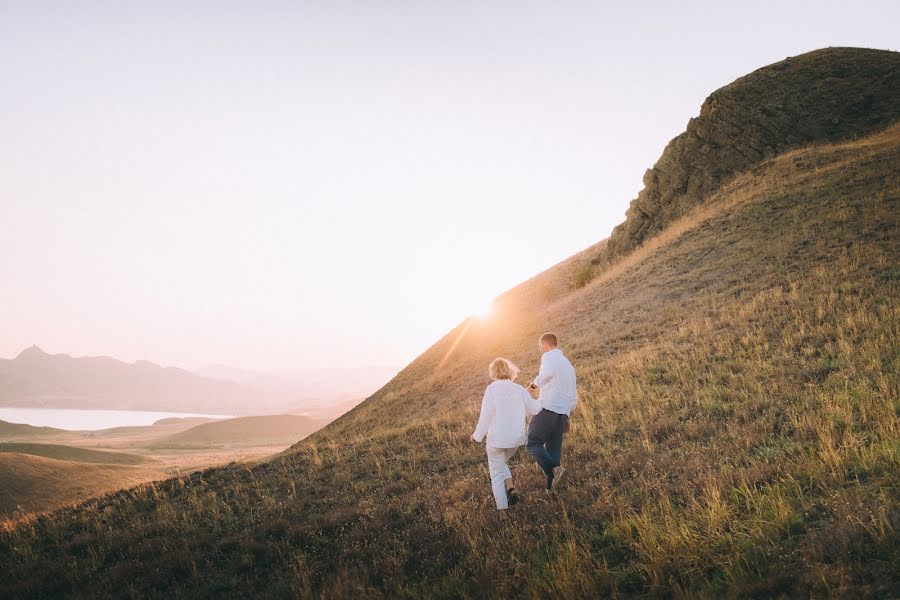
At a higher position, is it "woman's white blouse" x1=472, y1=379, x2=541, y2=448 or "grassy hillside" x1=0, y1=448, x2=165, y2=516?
"woman's white blouse" x1=472, y1=379, x2=541, y2=448

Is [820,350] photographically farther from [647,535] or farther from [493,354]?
[493,354]

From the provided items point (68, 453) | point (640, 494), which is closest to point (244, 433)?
point (68, 453)

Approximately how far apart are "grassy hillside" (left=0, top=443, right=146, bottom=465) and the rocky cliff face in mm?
56344

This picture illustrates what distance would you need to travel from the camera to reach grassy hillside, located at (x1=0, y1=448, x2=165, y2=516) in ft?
70.8

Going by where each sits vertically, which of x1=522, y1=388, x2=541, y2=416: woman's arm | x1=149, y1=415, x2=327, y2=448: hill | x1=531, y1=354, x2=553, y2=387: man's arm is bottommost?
x1=149, y1=415, x2=327, y2=448: hill

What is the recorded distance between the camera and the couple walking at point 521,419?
20.9ft

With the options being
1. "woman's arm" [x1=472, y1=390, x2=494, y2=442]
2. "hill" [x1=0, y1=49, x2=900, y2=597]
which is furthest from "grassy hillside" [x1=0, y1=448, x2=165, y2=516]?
"woman's arm" [x1=472, y1=390, x2=494, y2=442]

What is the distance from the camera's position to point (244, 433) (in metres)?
123

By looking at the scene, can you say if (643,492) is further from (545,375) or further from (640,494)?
(545,375)

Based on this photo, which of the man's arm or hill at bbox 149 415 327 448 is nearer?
the man's arm

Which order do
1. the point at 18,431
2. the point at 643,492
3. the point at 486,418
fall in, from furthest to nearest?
the point at 18,431, the point at 486,418, the point at 643,492

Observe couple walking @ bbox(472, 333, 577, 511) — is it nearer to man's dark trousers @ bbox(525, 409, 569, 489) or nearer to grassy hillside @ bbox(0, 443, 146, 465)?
man's dark trousers @ bbox(525, 409, 569, 489)

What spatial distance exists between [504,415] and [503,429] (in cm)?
21

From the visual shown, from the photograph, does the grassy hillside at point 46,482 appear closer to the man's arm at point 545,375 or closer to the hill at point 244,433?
the man's arm at point 545,375
